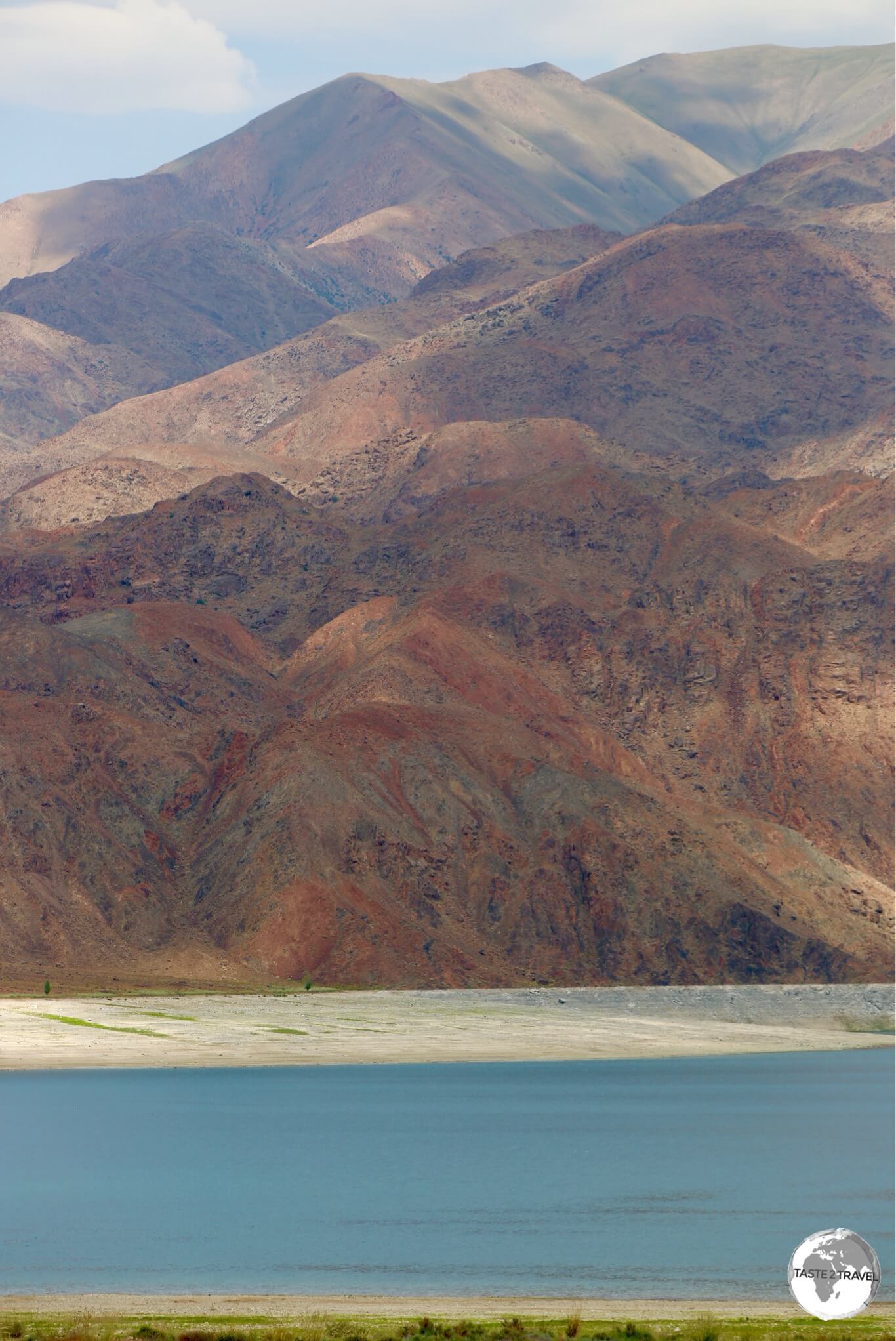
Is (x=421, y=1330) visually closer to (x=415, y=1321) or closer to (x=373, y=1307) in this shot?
(x=415, y=1321)

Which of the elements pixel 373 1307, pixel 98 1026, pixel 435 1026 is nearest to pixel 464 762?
pixel 435 1026

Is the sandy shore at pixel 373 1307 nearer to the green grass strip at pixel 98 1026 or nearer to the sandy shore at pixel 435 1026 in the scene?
the sandy shore at pixel 435 1026

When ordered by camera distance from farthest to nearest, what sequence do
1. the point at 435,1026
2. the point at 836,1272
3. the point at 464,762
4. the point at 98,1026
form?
the point at 464,762 → the point at 435,1026 → the point at 98,1026 → the point at 836,1272

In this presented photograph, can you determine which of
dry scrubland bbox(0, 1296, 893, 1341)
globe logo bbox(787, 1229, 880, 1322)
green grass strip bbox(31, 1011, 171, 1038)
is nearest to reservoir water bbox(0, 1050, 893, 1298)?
dry scrubland bbox(0, 1296, 893, 1341)

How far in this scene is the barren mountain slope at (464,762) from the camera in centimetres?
12456

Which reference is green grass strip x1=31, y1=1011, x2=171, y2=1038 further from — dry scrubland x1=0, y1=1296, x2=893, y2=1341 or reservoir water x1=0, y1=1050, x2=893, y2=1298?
dry scrubland x1=0, y1=1296, x2=893, y2=1341

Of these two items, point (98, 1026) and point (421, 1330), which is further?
point (98, 1026)

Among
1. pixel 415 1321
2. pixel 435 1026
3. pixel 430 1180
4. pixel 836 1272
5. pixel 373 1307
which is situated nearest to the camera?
pixel 836 1272

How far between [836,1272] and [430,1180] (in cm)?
2953

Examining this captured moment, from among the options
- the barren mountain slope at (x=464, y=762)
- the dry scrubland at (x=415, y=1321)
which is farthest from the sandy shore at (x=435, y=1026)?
the dry scrubland at (x=415, y=1321)

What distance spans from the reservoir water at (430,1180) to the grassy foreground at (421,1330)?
166 inches

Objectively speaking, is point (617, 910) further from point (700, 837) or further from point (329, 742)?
point (329, 742)

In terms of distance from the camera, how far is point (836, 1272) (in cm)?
2859

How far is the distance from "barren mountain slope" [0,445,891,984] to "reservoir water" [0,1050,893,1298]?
31.8 meters
